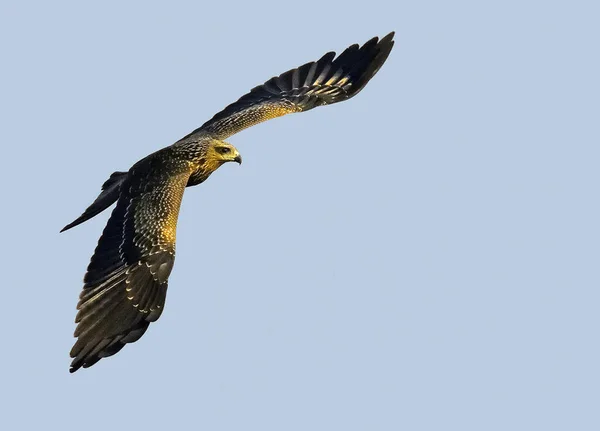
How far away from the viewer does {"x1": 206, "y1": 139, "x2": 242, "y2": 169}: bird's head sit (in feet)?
58.1

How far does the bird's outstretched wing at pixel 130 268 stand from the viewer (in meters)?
15.3

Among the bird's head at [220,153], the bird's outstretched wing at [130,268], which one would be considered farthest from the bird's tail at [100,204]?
the bird's head at [220,153]

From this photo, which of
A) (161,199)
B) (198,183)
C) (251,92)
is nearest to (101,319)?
(161,199)

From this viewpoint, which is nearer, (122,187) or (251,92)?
(122,187)

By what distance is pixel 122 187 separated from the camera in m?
17.2

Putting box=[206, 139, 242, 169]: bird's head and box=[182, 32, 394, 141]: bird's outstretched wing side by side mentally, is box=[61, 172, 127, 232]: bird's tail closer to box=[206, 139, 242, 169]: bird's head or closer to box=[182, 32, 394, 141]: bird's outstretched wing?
box=[206, 139, 242, 169]: bird's head

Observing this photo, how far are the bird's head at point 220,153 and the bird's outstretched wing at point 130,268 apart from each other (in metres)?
0.69

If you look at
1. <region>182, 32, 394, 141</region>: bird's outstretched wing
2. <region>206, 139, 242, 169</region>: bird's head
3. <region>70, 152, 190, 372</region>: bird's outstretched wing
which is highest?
<region>182, 32, 394, 141</region>: bird's outstretched wing

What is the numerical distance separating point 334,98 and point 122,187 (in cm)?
445

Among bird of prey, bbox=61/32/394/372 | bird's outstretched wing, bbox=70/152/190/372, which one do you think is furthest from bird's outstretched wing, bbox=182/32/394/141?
bird's outstretched wing, bbox=70/152/190/372

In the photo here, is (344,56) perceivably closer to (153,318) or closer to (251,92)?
(251,92)

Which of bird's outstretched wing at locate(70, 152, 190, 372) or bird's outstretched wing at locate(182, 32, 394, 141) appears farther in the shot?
bird's outstretched wing at locate(182, 32, 394, 141)

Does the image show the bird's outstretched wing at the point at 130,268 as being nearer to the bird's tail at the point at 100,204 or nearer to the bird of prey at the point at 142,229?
the bird of prey at the point at 142,229

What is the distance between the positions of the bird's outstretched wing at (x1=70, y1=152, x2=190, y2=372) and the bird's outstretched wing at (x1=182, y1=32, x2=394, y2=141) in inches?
110
